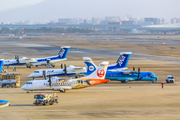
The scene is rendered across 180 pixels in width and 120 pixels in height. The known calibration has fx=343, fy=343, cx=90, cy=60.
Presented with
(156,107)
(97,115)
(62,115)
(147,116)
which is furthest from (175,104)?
(62,115)

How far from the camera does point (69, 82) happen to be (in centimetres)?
5959

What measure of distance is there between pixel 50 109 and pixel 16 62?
5615cm

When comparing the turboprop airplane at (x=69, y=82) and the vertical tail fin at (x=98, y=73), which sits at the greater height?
the vertical tail fin at (x=98, y=73)

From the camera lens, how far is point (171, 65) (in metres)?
107

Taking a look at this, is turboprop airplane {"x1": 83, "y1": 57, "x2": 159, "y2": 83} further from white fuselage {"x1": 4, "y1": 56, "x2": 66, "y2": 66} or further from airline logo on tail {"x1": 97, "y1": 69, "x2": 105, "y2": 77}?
white fuselage {"x1": 4, "y1": 56, "x2": 66, "y2": 66}

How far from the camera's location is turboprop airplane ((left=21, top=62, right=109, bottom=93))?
59094mm

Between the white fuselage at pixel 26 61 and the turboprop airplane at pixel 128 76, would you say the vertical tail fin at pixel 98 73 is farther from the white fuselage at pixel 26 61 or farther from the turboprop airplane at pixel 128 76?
the white fuselage at pixel 26 61

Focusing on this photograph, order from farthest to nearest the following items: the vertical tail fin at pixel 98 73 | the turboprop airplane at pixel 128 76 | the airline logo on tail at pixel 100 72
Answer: the turboprop airplane at pixel 128 76 → the airline logo on tail at pixel 100 72 → the vertical tail fin at pixel 98 73

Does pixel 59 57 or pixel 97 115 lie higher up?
pixel 59 57

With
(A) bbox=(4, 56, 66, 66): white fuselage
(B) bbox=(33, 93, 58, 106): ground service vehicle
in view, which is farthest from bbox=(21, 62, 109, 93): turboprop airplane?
(A) bbox=(4, 56, 66, 66): white fuselage

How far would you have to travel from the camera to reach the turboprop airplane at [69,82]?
5909 cm

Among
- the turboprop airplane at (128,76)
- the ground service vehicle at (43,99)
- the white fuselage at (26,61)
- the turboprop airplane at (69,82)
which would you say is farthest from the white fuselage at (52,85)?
the white fuselage at (26,61)

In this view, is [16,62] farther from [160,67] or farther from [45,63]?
[160,67]

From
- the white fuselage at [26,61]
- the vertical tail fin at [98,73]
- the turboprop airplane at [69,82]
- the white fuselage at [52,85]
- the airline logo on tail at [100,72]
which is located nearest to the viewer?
the turboprop airplane at [69,82]
